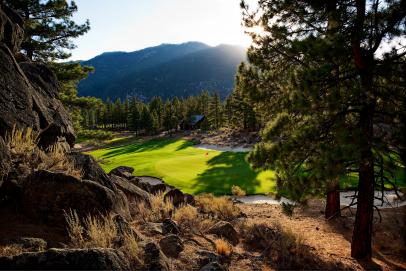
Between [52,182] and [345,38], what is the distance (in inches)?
324

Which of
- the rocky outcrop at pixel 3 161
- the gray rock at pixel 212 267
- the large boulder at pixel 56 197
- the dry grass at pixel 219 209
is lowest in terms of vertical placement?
the dry grass at pixel 219 209

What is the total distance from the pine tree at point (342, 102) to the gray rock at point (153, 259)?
459 centimetres

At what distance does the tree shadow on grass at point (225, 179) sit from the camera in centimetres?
2308

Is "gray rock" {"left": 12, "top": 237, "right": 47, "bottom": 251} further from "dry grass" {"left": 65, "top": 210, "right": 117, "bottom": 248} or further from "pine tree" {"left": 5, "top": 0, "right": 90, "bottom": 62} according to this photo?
"pine tree" {"left": 5, "top": 0, "right": 90, "bottom": 62}

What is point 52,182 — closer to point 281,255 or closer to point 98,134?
point 281,255

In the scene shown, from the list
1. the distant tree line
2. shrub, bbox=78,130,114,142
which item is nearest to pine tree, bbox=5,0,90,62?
shrub, bbox=78,130,114,142

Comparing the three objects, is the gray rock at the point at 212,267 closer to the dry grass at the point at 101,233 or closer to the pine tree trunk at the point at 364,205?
the dry grass at the point at 101,233

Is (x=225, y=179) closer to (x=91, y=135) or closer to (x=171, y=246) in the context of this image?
(x=91, y=135)

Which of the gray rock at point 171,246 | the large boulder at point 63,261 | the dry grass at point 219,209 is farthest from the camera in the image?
the dry grass at point 219,209

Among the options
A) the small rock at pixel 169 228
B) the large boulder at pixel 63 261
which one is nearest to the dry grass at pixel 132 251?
the large boulder at pixel 63 261

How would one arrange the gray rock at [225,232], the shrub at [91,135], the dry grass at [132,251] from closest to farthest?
the dry grass at [132,251] → the gray rock at [225,232] → the shrub at [91,135]

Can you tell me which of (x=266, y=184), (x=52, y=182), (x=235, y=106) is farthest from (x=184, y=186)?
(x=235, y=106)

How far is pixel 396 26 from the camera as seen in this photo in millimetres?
8359

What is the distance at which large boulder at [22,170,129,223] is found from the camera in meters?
6.90
